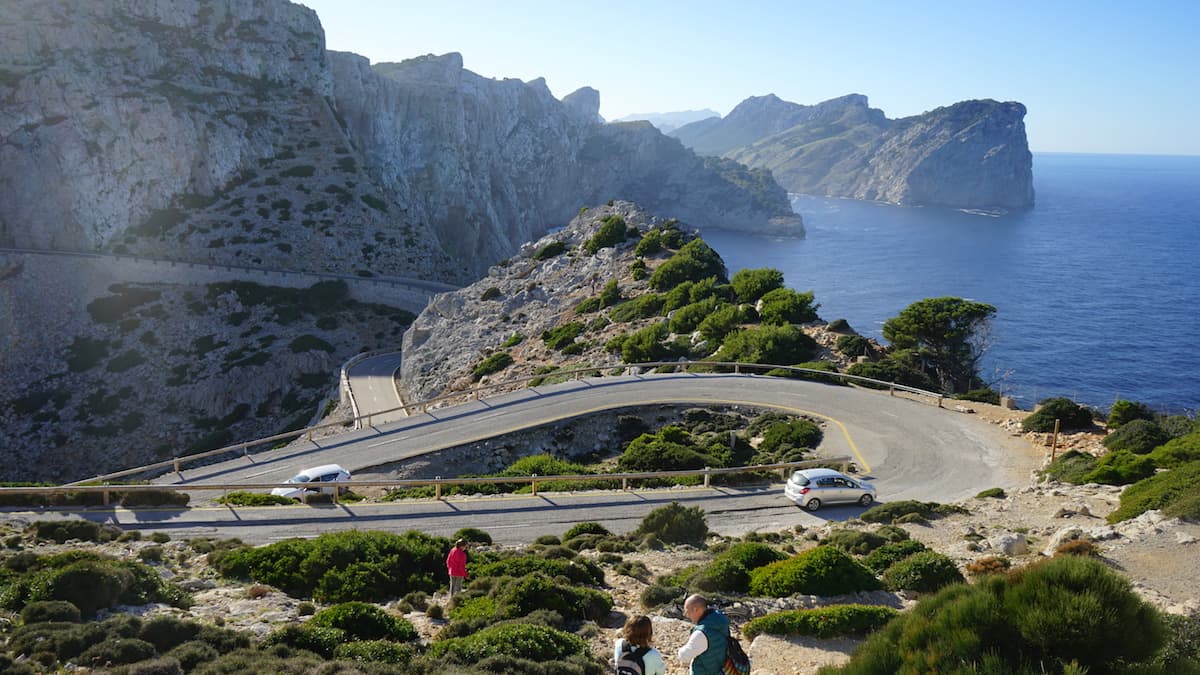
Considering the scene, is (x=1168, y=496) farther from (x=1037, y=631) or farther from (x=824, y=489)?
(x=1037, y=631)

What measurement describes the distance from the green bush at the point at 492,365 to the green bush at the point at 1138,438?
118 feet

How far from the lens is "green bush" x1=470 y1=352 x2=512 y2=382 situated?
178 ft

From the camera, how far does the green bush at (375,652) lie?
12.1 meters

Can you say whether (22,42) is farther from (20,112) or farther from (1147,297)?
(1147,297)

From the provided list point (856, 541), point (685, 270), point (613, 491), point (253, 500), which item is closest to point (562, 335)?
point (685, 270)

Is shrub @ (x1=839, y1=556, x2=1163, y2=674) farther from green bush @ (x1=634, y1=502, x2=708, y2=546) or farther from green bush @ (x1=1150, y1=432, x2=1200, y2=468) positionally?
green bush @ (x1=1150, y1=432, x2=1200, y2=468)

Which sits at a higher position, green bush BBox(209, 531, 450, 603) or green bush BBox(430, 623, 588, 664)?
green bush BBox(430, 623, 588, 664)

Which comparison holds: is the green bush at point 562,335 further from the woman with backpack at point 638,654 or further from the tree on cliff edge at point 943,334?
the woman with backpack at point 638,654

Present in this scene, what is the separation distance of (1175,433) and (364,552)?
3043 centimetres

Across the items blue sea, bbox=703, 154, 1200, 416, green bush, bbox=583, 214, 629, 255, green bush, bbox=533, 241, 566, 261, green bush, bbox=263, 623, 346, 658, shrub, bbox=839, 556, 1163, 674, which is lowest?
→ blue sea, bbox=703, 154, 1200, 416

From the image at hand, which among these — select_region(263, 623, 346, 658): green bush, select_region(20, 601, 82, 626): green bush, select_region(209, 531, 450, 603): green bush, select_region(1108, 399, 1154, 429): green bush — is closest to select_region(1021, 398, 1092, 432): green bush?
select_region(1108, 399, 1154, 429): green bush

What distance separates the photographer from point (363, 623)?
535 inches

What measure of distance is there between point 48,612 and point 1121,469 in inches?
1173

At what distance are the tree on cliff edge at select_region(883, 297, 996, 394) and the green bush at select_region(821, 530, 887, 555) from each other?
101 ft
